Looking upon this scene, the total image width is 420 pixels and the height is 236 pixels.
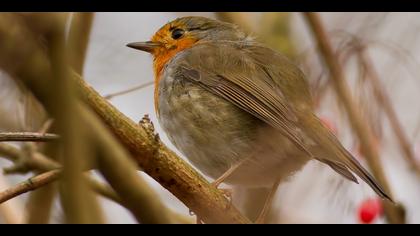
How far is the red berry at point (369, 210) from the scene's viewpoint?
10.6 feet

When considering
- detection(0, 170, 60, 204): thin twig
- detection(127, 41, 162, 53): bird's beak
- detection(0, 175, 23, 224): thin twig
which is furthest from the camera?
detection(127, 41, 162, 53): bird's beak

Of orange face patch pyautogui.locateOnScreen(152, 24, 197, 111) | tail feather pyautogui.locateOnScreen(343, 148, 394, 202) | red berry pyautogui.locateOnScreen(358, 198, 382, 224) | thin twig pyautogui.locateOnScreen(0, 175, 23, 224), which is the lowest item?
red berry pyautogui.locateOnScreen(358, 198, 382, 224)

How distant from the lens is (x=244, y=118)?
10.3ft

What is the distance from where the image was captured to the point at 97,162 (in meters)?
1.69

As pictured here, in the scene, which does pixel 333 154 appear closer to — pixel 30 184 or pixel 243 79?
pixel 243 79

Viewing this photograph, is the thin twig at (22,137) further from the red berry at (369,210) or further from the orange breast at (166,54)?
the red berry at (369,210)

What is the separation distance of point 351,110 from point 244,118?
0.48m

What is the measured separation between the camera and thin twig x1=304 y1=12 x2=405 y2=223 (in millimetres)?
2928

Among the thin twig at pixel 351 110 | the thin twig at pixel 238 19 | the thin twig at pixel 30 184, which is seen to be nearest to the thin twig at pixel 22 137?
the thin twig at pixel 30 184

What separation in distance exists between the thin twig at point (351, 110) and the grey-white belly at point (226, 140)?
29 centimetres

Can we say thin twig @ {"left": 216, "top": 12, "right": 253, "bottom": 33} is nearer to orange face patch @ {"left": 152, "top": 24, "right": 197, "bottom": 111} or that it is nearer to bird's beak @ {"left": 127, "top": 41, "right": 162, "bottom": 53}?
orange face patch @ {"left": 152, "top": 24, "right": 197, "bottom": 111}

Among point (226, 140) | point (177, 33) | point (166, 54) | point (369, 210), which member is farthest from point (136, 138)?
point (177, 33)

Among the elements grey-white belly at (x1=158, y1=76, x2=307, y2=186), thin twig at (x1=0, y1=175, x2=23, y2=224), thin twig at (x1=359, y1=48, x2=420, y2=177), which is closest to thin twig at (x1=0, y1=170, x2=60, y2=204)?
thin twig at (x1=0, y1=175, x2=23, y2=224)
